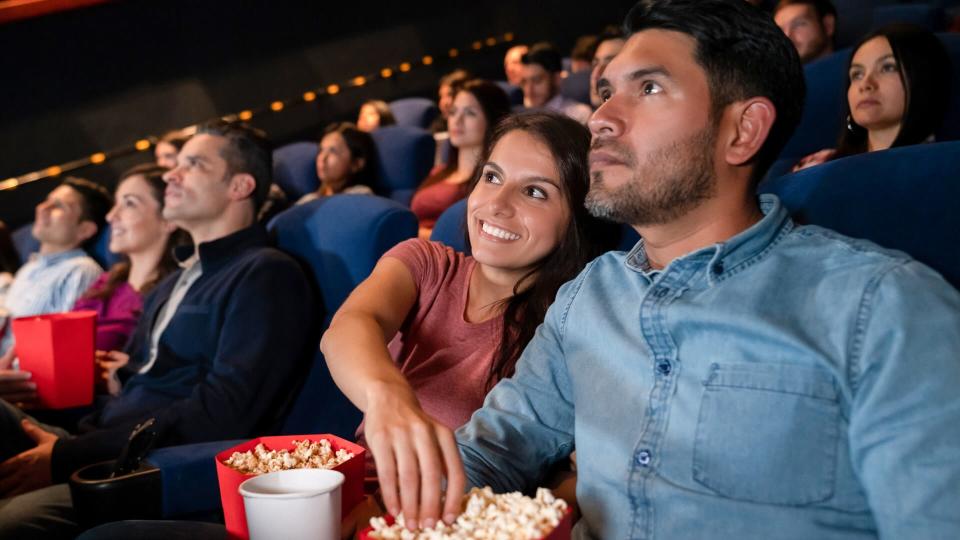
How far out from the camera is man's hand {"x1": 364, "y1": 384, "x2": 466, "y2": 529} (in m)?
0.83

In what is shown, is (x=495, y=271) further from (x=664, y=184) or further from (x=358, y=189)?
(x=358, y=189)

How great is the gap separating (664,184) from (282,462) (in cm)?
54

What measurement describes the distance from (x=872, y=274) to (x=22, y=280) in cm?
325

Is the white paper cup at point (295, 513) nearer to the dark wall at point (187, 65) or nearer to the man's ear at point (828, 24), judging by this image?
the man's ear at point (828, 24)

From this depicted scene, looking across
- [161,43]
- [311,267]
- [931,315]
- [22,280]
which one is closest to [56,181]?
[161,43]

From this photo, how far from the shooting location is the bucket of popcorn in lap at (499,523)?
0.74 meters

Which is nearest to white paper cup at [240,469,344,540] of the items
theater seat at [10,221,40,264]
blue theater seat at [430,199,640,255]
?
blue theater seat at [430,199,640,255]

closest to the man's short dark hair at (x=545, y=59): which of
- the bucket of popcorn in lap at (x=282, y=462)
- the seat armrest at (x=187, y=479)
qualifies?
the seat armrest at (x=187, y=479)

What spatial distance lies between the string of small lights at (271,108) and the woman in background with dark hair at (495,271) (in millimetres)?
2668

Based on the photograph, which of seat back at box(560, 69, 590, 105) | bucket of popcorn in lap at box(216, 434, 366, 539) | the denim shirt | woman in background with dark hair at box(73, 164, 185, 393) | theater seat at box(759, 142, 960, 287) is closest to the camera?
the denim shirt

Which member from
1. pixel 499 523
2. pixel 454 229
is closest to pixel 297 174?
pixel 454 229

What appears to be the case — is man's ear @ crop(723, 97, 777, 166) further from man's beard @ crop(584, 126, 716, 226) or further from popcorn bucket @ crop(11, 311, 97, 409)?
popcorn bucket @ crop(11, 311, 97, 409)

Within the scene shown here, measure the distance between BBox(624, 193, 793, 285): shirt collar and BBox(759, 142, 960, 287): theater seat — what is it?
0.45ft

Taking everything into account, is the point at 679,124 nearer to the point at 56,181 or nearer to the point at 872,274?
the point at 872,274
